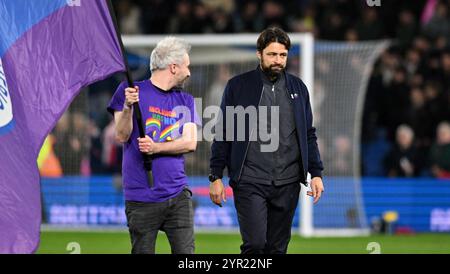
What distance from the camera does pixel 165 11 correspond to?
2380 centimetres

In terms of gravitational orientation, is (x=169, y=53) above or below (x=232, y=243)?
above

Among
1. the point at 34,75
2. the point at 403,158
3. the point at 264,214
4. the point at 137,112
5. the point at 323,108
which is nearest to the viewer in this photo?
the point at 34,75

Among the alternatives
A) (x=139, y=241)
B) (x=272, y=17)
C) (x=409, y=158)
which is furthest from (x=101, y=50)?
(x=272, y=17)

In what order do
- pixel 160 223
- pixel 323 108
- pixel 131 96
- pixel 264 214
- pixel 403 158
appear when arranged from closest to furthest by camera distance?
pixel 131 96, pixel 160 223, pixel 264 214, pixel 323 108, pixel 403 158

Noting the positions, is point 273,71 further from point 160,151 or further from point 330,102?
point 330,102

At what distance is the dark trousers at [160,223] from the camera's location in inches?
354

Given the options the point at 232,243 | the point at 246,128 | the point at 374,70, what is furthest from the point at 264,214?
the point at 374,70

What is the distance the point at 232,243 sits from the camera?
16328mm

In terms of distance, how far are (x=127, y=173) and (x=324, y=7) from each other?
15194 mm

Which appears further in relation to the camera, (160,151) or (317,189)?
(317,189)

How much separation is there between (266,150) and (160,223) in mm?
1128

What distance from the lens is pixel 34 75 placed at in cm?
860

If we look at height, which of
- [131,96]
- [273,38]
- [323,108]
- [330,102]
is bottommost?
[323,108]

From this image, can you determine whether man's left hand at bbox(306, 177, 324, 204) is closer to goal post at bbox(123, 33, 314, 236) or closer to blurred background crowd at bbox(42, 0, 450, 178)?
goal post at bbox(123, 33, 314, 236)
